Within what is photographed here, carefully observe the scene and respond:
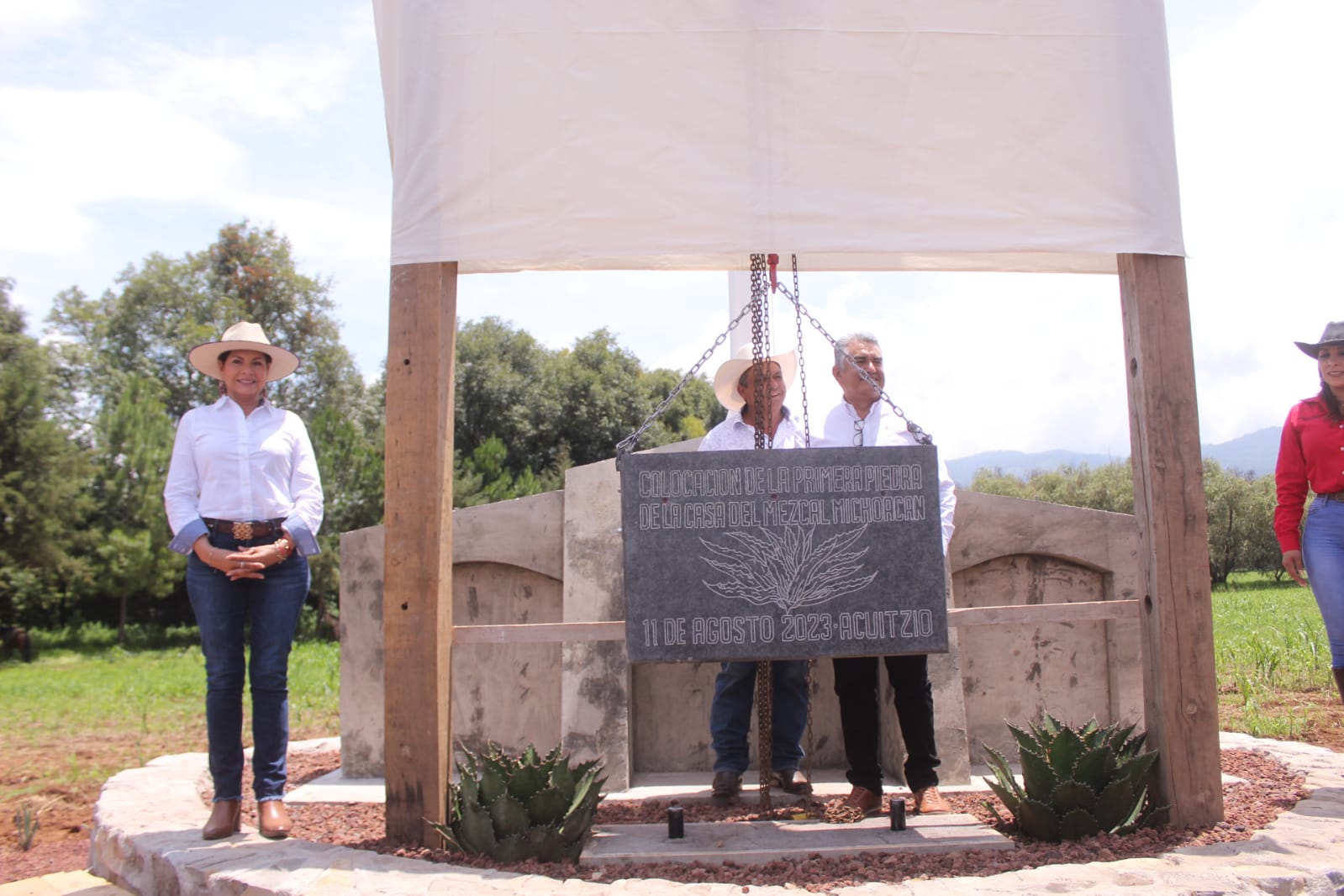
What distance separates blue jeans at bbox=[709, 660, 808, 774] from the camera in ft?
15.5

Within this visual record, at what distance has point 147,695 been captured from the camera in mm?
10625

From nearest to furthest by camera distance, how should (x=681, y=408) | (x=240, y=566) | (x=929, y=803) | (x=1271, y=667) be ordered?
(x=240, y=566), (x=929, y=803), (x=1271, y=667), (x=681, y=408)

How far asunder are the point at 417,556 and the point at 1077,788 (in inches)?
101

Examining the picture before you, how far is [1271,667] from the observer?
7426mm

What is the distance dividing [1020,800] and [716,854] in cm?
118

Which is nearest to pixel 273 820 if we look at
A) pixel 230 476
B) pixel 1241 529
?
pixel 230 476

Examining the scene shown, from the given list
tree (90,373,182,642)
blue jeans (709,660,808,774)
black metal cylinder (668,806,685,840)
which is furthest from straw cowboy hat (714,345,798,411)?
tree (90,373,182,642)

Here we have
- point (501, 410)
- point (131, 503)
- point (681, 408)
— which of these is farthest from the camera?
point (681, 408)

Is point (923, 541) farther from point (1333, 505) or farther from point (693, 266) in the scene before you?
point (1333, 505)

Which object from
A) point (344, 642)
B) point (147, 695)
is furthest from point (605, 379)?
point (344, 642)

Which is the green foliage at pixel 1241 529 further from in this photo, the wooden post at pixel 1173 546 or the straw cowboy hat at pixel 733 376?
the straw cowboy hat at pixel 733 376

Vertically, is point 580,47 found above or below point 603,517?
above

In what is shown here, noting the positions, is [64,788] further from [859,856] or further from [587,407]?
[587,407]

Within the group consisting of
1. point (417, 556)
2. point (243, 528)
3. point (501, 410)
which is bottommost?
point (417, 556)
